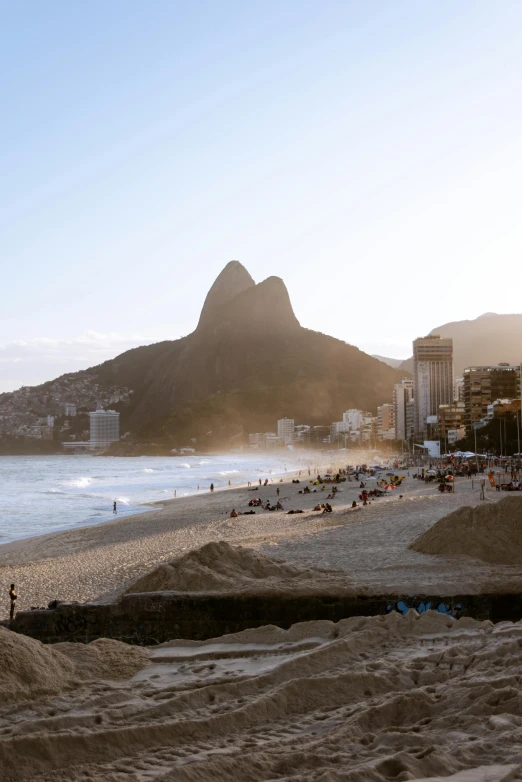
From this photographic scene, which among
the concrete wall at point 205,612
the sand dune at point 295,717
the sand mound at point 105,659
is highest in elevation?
the sand dune at point 295,717

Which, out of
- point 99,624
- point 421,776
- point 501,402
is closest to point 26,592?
point 99,624

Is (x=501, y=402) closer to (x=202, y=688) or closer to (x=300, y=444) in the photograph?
(x=300, y=444)

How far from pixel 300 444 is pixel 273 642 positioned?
148260 millimetres

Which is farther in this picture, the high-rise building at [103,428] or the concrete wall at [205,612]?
the high-rise building at [103,428]

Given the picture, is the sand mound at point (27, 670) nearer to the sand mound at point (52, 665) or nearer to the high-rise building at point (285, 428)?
the sand mound at point (52, 665)

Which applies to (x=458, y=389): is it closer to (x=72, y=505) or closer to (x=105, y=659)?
(x=72, y=505)

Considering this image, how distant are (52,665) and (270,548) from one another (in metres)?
11.7

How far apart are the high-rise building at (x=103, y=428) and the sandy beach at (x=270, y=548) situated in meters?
148

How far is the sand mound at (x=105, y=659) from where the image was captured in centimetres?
619

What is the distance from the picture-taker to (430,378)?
14612cm

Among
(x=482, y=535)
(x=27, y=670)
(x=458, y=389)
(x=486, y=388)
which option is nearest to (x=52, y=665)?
(x=27, y=670)

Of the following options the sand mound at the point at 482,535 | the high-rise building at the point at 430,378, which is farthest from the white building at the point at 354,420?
the sand mound at the point at 482,535

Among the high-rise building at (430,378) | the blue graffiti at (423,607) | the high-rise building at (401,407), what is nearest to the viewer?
the blue graffiti at (423,607)

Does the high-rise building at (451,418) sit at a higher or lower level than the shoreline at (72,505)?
higher
